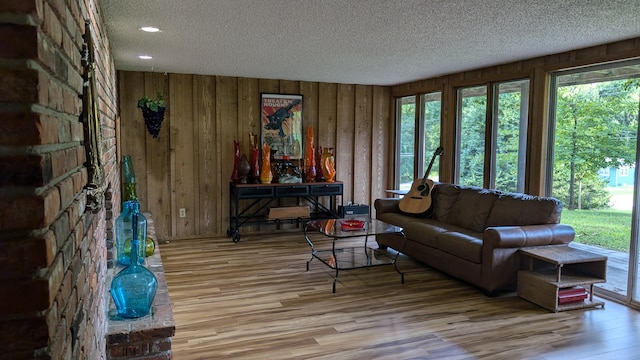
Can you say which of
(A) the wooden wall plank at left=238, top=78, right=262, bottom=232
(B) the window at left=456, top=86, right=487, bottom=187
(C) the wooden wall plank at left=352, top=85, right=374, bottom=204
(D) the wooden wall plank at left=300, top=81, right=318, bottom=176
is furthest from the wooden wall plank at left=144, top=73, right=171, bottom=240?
(B) the window at left=456, top=86, right=487, bottom=187

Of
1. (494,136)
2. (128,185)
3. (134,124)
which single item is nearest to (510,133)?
(494,136)

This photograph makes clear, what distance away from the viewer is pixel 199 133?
6180mm

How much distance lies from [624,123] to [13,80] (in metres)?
4.44

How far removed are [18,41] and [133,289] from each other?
1837mm

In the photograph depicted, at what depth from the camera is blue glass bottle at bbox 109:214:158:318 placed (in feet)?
7.39

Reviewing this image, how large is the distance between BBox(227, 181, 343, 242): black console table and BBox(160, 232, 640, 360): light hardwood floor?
4.44ft

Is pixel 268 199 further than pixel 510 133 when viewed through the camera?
Yes

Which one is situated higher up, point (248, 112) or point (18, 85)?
point (248, 112)

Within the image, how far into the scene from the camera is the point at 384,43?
3.95m

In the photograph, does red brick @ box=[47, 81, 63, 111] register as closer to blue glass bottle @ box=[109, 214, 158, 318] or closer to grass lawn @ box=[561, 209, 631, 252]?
blue glass bottle @ box=[109, 214, 158, 318]

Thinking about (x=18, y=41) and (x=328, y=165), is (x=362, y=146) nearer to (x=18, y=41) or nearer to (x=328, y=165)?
(x=328, y=165)

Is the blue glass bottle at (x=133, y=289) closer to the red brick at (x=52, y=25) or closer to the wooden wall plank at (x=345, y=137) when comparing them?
the red brick at (x=52, y=25)

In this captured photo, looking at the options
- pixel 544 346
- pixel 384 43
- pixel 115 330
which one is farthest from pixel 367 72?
pixel 115 330

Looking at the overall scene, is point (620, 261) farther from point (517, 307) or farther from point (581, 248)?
point (517, 307)
